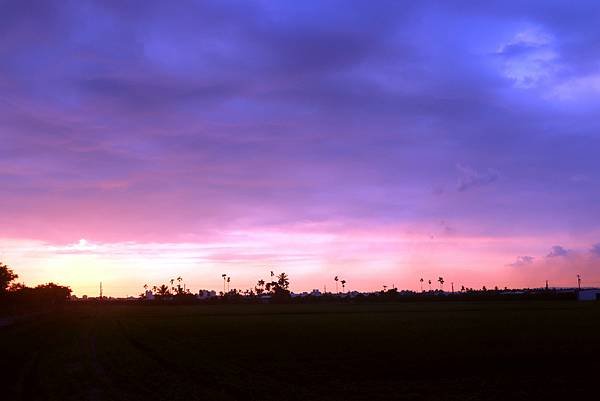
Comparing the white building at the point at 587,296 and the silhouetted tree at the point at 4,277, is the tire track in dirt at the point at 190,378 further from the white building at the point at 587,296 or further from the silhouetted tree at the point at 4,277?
the white building at the point at 587,296

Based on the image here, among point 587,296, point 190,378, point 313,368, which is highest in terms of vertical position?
point 190,378

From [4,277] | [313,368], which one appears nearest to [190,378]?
[313,368]

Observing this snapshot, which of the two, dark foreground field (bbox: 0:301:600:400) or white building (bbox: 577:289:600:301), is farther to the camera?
white building (bbox: 577:289:600:301)

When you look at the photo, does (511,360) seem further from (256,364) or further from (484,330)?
(484,330)

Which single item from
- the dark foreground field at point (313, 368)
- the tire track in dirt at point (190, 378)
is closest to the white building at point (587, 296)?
the dark foreground field at point (313, 368)

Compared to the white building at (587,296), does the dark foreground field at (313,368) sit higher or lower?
higher

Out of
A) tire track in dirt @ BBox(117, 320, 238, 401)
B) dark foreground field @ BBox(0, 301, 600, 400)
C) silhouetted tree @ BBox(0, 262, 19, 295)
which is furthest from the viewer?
silhouetted tree @ BBox(0, 262, 19, 295)

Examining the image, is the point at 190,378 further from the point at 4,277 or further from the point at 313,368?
the point at 4,277

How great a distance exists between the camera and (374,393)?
2067cm

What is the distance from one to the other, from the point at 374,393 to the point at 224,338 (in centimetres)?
2720

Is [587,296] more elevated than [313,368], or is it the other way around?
[313,368]

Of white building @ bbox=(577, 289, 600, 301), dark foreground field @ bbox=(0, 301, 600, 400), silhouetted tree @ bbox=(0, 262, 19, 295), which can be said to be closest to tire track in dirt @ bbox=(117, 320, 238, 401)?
dark foreground field @ bbox=(0, 301, 600, 400)

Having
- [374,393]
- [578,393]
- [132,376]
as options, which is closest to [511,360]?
[578,393]

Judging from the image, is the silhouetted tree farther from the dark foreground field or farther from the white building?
the white building
